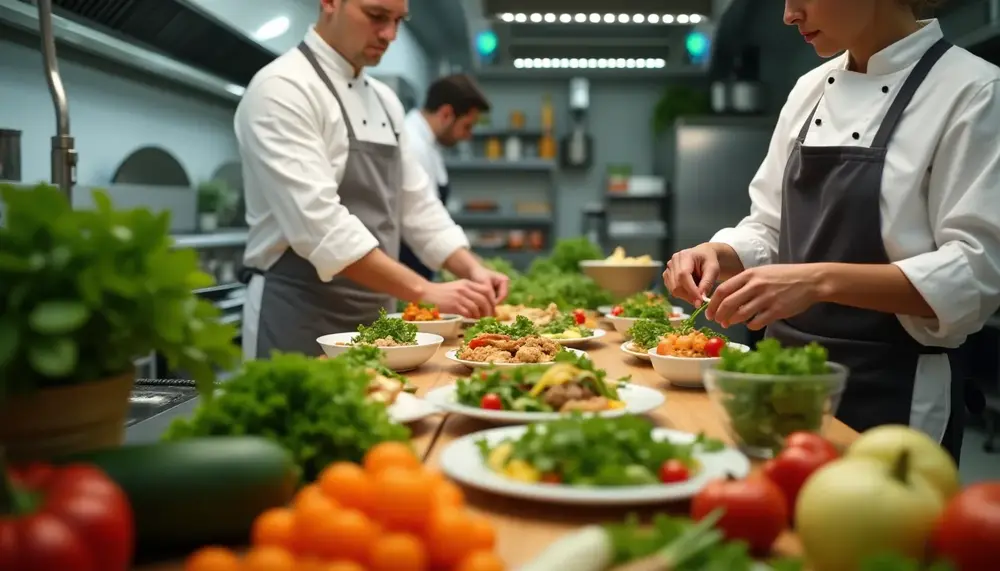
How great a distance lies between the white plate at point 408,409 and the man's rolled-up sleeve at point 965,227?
0.96 meters

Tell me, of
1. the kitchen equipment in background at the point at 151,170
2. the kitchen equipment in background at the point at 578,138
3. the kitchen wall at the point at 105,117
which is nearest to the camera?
the kitchen wall at the point at 105,117

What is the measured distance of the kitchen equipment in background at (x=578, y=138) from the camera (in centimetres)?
898

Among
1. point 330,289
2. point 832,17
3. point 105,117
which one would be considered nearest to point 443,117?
point 105,117

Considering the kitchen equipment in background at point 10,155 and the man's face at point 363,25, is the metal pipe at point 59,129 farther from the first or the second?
the kitchen equipment in background at point 10,155

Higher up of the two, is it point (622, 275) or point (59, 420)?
point (622, 275)

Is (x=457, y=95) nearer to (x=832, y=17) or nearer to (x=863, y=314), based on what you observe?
(x=832, y=17)

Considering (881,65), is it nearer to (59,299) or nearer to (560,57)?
(59,299)

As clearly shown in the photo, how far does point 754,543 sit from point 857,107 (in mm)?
1380

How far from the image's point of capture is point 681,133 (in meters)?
7.70

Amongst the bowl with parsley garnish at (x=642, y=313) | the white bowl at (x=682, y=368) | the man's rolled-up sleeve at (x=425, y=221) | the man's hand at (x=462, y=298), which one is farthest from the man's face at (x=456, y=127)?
the white bowl at (x=682, y=368)

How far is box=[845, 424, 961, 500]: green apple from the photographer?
2.79 feet

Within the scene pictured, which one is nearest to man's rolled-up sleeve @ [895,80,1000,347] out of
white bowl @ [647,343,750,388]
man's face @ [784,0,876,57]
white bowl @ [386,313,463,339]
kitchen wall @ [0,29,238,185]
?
man's face @ [784,0,876,57]

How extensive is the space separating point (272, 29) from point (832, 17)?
419 centimetres

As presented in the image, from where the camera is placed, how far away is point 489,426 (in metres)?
1.39
